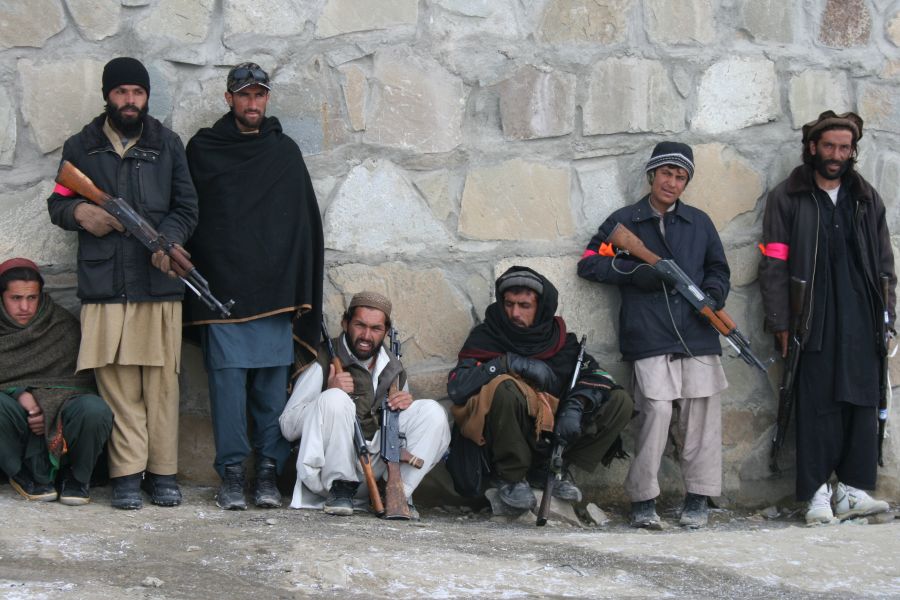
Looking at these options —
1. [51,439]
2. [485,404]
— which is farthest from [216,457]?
[485,404]

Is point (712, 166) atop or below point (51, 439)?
atop

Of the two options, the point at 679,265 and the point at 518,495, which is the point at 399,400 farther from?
the point at 679,265

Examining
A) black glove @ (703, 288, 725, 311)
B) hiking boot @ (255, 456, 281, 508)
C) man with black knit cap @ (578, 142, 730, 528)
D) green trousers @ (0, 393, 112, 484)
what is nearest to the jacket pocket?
green trousers @ (0, 393, 112, 484)

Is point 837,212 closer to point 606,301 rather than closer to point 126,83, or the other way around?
point 606,301

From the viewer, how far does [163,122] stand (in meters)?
5.59

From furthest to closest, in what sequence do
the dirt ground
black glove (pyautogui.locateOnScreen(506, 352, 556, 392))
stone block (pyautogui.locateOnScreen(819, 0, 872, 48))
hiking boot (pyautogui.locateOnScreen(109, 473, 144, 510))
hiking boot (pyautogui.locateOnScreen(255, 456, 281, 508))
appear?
stone block (pyautogui.locateOnScreen(819, 0, 872, 48)) → black glove (pyautogui.locateOnScreen(506, 352, 556, 392)) → hiking boot (pyautogui.locateOnScreen(255, 456, 281, 508)) → hiking boot (pyautogui.locateOnScreen(109, 473, 144, 510)) → the dirt ground

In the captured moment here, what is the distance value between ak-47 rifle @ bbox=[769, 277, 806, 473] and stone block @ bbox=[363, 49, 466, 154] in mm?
1639

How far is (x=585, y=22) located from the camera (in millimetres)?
5977

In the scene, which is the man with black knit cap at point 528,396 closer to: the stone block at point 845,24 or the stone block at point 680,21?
the stone block at point 680,21

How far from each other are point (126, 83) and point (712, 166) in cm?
262

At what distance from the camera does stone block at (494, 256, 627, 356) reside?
5953 millimetres

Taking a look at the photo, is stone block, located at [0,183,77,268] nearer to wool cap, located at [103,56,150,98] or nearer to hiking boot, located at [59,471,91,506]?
wool cap, located at [103,56,150,98]

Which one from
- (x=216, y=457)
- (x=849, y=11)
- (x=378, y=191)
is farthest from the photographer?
(x=849, y=11)

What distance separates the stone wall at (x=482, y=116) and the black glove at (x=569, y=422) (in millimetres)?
534
